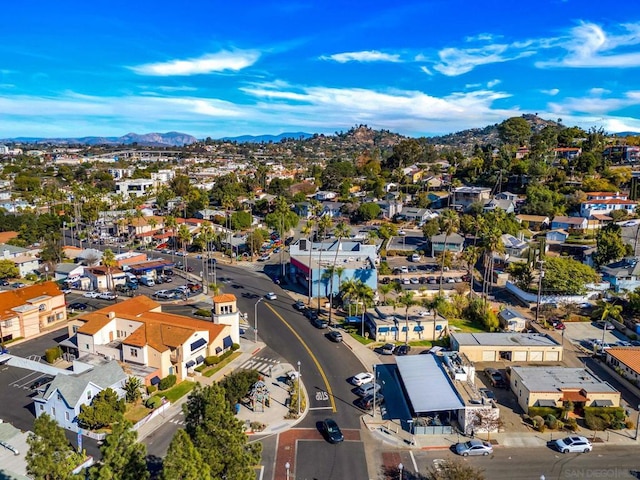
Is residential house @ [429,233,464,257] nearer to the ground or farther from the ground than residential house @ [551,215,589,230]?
nearer to the ground

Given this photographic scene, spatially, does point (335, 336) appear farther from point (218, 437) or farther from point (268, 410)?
point (218, 437)

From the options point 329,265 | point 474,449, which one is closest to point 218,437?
point 474,449

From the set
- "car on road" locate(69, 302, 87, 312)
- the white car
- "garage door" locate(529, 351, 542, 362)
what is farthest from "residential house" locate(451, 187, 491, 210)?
"car on road" locate(69, 302, 87, 312)

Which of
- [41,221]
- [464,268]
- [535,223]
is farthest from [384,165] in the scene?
[41,221]

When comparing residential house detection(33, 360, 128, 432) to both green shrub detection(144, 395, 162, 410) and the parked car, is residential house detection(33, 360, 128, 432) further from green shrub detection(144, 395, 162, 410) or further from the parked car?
the parked car

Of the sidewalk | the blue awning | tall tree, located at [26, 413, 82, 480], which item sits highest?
tall tree, located at [26, 413, 82, 480]

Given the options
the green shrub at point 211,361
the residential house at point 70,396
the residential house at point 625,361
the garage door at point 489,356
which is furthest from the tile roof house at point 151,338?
the residential house at point 625,361
